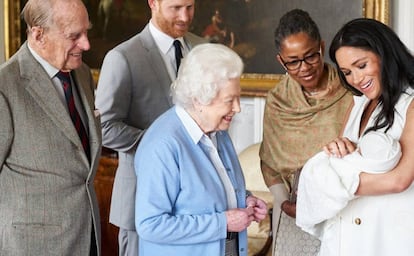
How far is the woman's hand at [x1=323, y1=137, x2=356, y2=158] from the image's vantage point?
2.27m

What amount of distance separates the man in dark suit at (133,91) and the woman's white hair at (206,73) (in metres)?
0.85

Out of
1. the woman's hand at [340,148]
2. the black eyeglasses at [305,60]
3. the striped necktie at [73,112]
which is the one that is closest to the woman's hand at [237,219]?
the woman's hand at [340,148]

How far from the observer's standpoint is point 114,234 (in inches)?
216

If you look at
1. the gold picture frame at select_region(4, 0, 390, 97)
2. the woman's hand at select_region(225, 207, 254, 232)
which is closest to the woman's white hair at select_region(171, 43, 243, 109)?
the woman's hand at select_region(225, 207, 254, 232)

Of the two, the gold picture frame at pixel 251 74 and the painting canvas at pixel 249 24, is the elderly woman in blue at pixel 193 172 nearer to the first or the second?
the gold picture frame at pixel 251 74

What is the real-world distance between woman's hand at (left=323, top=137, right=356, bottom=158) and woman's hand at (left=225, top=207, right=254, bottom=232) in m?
0.38

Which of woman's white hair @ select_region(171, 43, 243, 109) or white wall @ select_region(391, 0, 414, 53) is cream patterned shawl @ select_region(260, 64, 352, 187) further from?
white wall @ select_region(391, 0, 414, 53)

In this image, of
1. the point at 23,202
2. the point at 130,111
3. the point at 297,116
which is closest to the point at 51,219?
the point at 23,202

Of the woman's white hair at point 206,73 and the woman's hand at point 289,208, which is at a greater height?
the woman's white hair at point 206,73

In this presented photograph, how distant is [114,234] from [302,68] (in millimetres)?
3033

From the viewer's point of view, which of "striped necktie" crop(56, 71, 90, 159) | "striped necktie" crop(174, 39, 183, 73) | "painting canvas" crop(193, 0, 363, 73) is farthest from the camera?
"painting canvas" crop(193, 0, 363, 73)

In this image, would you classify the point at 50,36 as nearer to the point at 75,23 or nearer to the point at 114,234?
the point at 75,23

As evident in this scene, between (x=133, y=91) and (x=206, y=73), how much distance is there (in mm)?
994

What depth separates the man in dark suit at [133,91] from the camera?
323 cm
